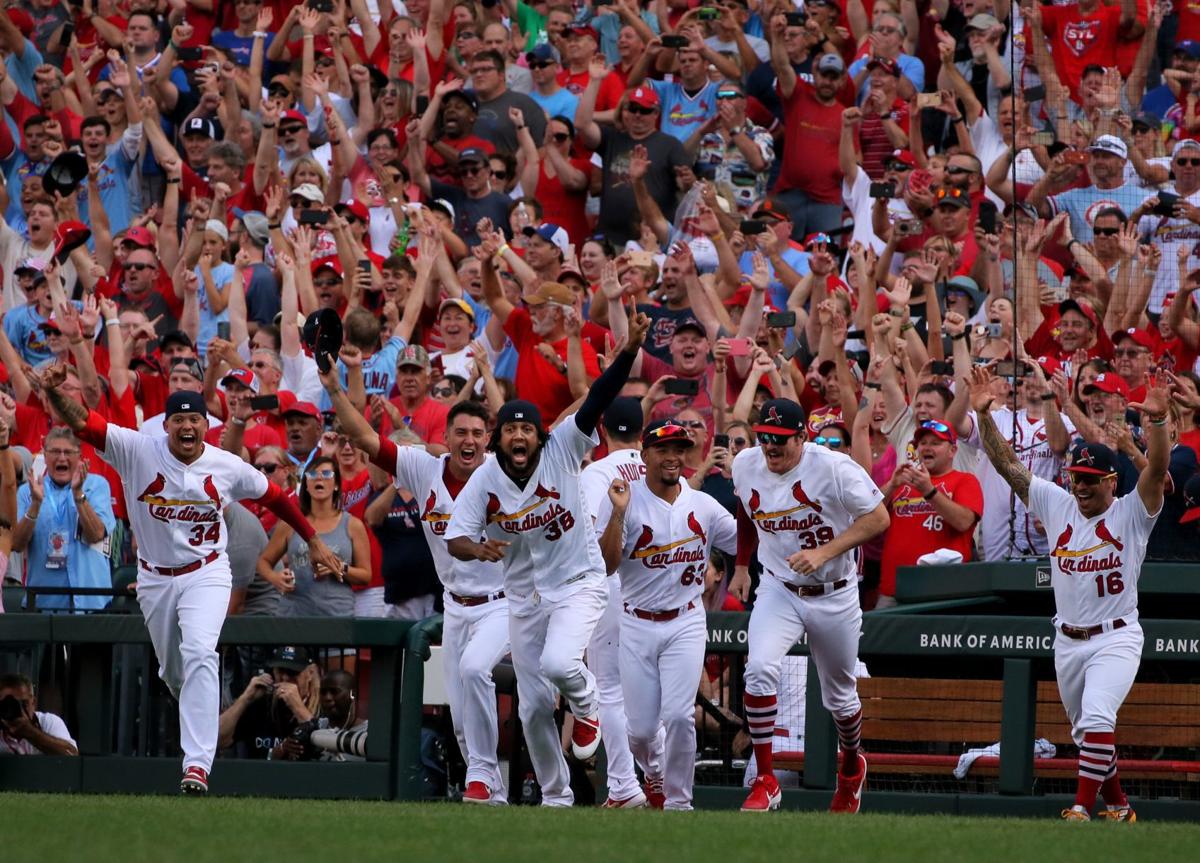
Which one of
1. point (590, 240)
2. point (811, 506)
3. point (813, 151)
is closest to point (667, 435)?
point (811, 506)

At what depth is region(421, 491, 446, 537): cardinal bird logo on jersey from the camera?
1029 cm

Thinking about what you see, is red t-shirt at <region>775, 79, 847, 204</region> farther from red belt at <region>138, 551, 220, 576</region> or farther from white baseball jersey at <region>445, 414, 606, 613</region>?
red belt at <region>138, 551, 220, 576</region>

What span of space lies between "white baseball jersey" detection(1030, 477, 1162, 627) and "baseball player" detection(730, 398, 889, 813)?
0.91 meters

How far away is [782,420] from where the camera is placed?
9.48 meters

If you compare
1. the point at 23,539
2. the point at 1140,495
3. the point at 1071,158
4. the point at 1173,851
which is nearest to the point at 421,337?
the point at 23,539

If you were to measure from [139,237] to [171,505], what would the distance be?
5.77 m

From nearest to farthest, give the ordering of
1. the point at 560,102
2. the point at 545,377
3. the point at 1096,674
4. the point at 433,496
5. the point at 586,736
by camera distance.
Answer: the point at 586,736, the point at 1096,674, the point at 433,496, the point at 545,377, the point at 560,102

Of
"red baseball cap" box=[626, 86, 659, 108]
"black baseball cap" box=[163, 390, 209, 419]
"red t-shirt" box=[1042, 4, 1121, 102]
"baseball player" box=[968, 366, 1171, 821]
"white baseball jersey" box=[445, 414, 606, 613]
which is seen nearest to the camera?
"baseball player" box=[968, 366, 1171, 821]

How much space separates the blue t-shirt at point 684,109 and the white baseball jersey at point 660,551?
6.07m

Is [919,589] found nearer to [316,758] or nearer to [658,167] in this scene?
[316,758]

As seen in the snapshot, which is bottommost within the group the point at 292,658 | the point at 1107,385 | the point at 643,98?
the point at 292,658

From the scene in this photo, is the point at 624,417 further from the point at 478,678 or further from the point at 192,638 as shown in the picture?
the point at 192,638

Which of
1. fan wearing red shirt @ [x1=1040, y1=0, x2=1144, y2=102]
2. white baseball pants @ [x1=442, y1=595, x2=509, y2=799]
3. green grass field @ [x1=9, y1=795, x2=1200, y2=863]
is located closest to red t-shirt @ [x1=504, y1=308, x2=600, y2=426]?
white baseball pants @ [x1=442, y1=595, x2=509, y2=799]

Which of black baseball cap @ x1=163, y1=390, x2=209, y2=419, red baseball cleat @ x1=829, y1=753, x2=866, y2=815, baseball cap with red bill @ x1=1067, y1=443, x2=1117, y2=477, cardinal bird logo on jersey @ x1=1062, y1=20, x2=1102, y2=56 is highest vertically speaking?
cardinal bird logo on jersey @ x1=1062, y1=20, x2=1102, y2=56
